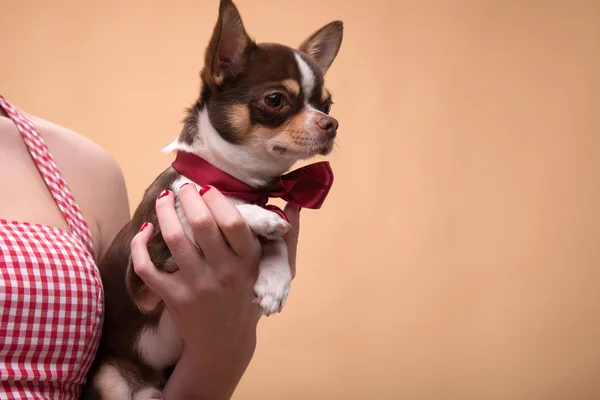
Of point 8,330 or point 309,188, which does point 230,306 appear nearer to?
point 309,188

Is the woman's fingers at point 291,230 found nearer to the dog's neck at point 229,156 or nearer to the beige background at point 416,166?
the dog's neck at point 229,156

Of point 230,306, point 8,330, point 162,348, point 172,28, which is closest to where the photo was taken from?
point 8,330

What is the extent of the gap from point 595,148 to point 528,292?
0.82 meters

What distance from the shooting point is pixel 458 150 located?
328 cm

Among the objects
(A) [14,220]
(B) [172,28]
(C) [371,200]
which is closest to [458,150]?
(C) [371,200]

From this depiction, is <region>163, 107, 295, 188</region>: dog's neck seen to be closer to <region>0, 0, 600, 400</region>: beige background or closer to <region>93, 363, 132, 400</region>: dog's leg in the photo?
<region>93, 363, 132, 400</region>: dog's leg

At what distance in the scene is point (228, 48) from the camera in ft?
4.63

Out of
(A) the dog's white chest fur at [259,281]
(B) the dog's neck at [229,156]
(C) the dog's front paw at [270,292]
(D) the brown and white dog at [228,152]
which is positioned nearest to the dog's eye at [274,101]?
(D) the brown and white dog at [228,152]

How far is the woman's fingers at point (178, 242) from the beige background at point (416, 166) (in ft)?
5.96

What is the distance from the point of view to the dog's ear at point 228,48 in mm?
1378

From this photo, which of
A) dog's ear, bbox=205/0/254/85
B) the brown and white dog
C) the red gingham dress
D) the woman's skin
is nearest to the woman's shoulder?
the woman's skin

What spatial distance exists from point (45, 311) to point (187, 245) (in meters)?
0.31

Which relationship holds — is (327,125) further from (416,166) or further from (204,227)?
(416,166)

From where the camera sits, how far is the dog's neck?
4.60 ft
